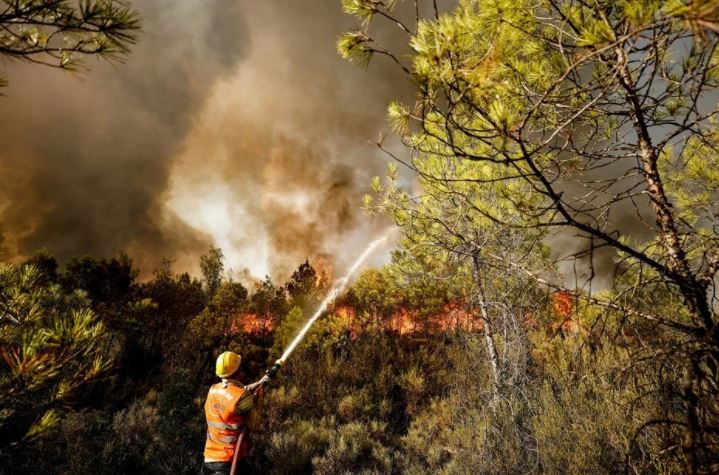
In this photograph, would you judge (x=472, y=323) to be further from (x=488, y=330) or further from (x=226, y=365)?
(x=226, y=365)

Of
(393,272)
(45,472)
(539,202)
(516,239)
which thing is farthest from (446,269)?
(45,472)

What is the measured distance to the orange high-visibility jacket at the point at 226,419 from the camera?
3270 mm

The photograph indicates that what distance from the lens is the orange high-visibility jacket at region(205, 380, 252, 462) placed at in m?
3.27

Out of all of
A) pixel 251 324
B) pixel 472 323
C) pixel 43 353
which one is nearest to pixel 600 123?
pixel 472 323

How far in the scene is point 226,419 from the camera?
130 inches

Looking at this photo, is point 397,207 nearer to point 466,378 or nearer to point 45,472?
point 466,378

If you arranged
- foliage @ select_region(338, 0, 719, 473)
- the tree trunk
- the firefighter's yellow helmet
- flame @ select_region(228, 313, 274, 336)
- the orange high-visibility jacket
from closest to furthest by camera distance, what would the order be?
foliage @ select_region(338, 0, 719, 473)
the orange high-visibility jacket
the firefighter's yellow helmet
the tree trunk
flame @ select_region(228, 313, 274, 336)

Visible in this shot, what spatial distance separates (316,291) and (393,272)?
34.0ft

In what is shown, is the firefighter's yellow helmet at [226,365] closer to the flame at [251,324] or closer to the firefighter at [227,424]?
the firefighter at [227,424]

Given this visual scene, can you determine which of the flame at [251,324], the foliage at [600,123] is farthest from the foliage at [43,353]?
the flame at [251,324]

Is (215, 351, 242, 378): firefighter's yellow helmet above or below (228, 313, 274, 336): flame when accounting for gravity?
below

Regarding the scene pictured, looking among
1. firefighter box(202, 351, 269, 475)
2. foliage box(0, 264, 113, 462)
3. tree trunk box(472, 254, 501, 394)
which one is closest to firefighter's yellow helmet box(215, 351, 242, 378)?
firefighter box(202, 351, 269, 475)

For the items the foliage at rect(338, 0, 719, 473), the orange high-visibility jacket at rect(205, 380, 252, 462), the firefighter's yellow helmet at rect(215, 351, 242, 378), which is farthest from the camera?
the firefighter's yellow helmet at rect(215, 351, 242, 378)

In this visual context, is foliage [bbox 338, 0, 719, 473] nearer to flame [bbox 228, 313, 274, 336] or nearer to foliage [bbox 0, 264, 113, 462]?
foliage [bbox 0, 264, 113, 462]
